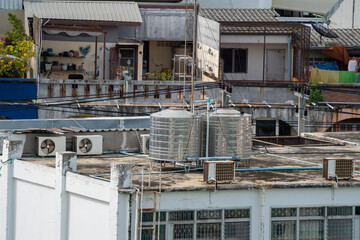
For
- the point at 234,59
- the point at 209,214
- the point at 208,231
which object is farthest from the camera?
the point at 234,59

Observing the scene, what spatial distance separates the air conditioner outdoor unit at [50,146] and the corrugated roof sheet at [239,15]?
87.4 ft

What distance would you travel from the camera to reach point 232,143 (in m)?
23.9

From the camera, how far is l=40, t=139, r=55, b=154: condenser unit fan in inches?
1023

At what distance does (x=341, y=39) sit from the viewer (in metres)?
53.8

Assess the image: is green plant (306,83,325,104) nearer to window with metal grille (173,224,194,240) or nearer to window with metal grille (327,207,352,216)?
window with metal grille (327,207,352,216)

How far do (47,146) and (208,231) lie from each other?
666 centimetres

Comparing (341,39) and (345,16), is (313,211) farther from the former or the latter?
(345,16)

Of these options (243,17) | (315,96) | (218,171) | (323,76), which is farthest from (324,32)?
(218,171)

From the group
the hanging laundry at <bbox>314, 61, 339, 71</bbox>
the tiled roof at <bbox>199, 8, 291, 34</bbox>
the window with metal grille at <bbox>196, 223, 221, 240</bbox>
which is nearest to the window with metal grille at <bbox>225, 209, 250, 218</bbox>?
the window with metal grille at <bbox>196, 223, 221, 240</bbox>

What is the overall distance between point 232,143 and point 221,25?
2651 centimetres

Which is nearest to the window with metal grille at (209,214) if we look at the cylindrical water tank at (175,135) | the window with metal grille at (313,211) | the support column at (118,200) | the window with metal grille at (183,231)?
the window with metal grille at (183,231)

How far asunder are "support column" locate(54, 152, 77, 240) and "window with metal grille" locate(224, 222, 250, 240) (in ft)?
13.5

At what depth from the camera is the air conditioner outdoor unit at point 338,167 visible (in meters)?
22.3

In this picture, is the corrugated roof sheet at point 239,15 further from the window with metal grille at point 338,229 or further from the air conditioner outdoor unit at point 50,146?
the window with metal grille at point 338,229
